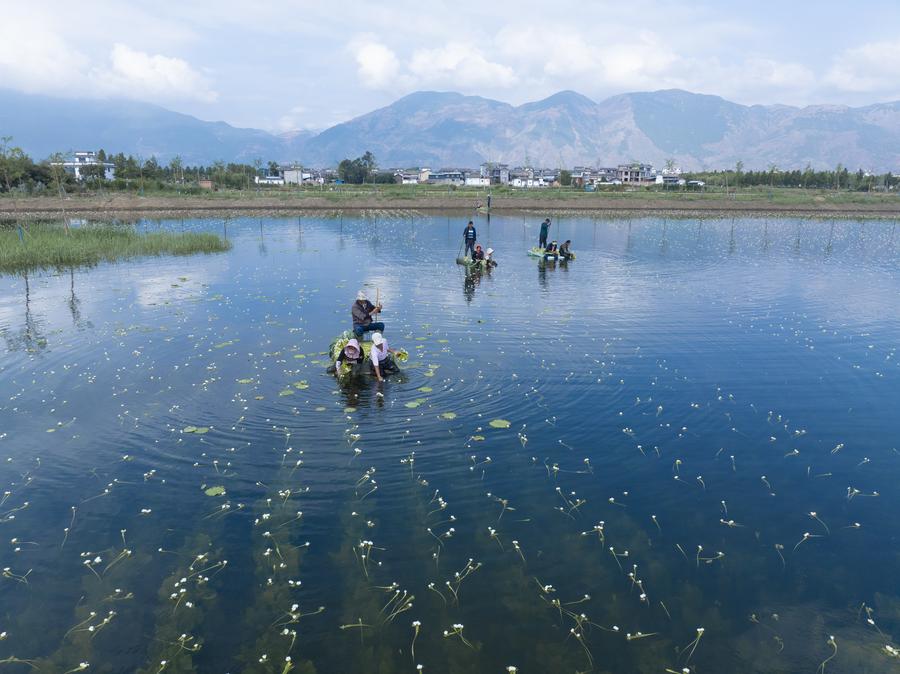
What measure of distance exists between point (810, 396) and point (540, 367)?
7580 mm

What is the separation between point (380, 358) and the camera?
16938 millimetres

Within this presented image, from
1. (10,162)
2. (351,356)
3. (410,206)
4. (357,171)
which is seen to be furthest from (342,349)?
(357,171)

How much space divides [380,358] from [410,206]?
2906 inches

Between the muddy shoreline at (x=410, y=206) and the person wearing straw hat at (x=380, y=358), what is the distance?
6354 centimetres

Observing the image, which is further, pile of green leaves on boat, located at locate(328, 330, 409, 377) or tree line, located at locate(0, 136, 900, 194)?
tree line, located at locate(0, 136, 900, 194)

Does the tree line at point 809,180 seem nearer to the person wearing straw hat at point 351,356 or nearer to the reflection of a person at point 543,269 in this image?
the reflection of a person at point 543,269

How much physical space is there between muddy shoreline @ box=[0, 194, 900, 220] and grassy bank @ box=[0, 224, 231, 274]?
29.9 meters

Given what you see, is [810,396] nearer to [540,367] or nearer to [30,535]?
[540,367]

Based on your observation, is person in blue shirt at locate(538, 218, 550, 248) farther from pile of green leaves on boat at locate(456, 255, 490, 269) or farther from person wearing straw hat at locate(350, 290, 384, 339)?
person wearing straw hat at locate(350, 290, 384, 339)

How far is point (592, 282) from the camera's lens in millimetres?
31750

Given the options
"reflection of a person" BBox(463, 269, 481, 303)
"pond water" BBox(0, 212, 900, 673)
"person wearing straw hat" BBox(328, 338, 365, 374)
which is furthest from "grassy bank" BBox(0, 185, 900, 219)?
"person wearing straw hat" BBox(328, 338, 365, 374)

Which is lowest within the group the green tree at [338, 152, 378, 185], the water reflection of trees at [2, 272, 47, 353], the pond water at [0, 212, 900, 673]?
the pond water at [0, 212, 900, 673]

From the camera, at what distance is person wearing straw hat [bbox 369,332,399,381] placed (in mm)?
16625

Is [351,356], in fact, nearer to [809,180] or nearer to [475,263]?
[475,263]
